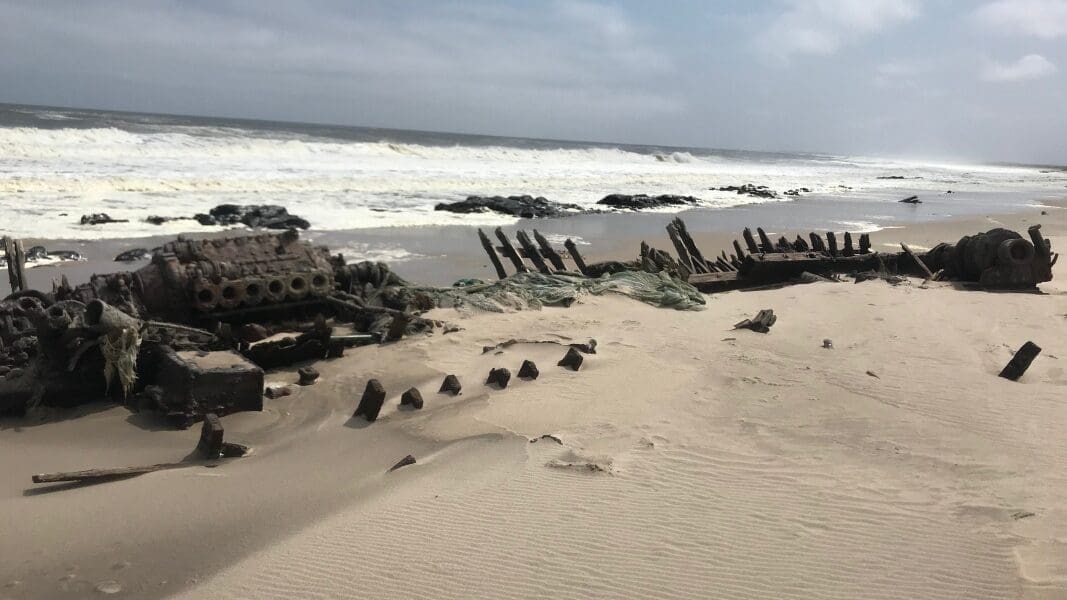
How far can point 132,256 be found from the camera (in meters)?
11.5

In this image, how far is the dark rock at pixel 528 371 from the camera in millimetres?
6035

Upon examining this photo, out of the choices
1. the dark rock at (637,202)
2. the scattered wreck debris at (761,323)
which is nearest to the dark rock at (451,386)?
the scattered wreck debris at (761,323)

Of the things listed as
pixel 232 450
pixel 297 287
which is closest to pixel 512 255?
pixel 297 287

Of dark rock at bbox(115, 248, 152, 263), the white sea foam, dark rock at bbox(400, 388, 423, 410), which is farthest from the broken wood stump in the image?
the white sea foam

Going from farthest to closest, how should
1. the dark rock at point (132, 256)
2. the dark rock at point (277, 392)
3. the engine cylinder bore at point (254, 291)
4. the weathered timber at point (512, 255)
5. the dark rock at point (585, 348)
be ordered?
the dark rock at point (132, 256) → the weathered timber at point (512, 255) → the dark rock at point (585, 348) → the engine cylinder bore at point (254, 291) → the dark rock at point (277, 392)

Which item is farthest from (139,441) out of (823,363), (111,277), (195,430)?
(823,363)

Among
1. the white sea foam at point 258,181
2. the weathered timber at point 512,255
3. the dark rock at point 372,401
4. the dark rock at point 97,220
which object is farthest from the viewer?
the white sea foam at point 258,181

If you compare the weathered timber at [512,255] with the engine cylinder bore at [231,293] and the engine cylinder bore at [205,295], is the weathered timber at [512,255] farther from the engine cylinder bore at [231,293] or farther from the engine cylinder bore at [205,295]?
the engine cylinder bore at [205,295]

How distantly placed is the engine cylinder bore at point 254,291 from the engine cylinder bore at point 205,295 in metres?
0.25

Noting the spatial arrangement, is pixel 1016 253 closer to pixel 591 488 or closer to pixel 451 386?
pixel 451 386

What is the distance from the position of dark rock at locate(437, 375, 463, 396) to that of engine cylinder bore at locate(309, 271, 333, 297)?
200cm

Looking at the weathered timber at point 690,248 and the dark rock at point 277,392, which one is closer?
the dark rock at point 277,392

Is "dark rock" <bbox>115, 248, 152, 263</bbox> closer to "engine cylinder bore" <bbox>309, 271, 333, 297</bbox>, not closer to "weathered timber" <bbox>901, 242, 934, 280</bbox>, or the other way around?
"engine cylinder bore" <bbox>309, 271, 333, 297</bbox>

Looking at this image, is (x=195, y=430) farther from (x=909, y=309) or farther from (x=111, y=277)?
(x=909, y=309)
